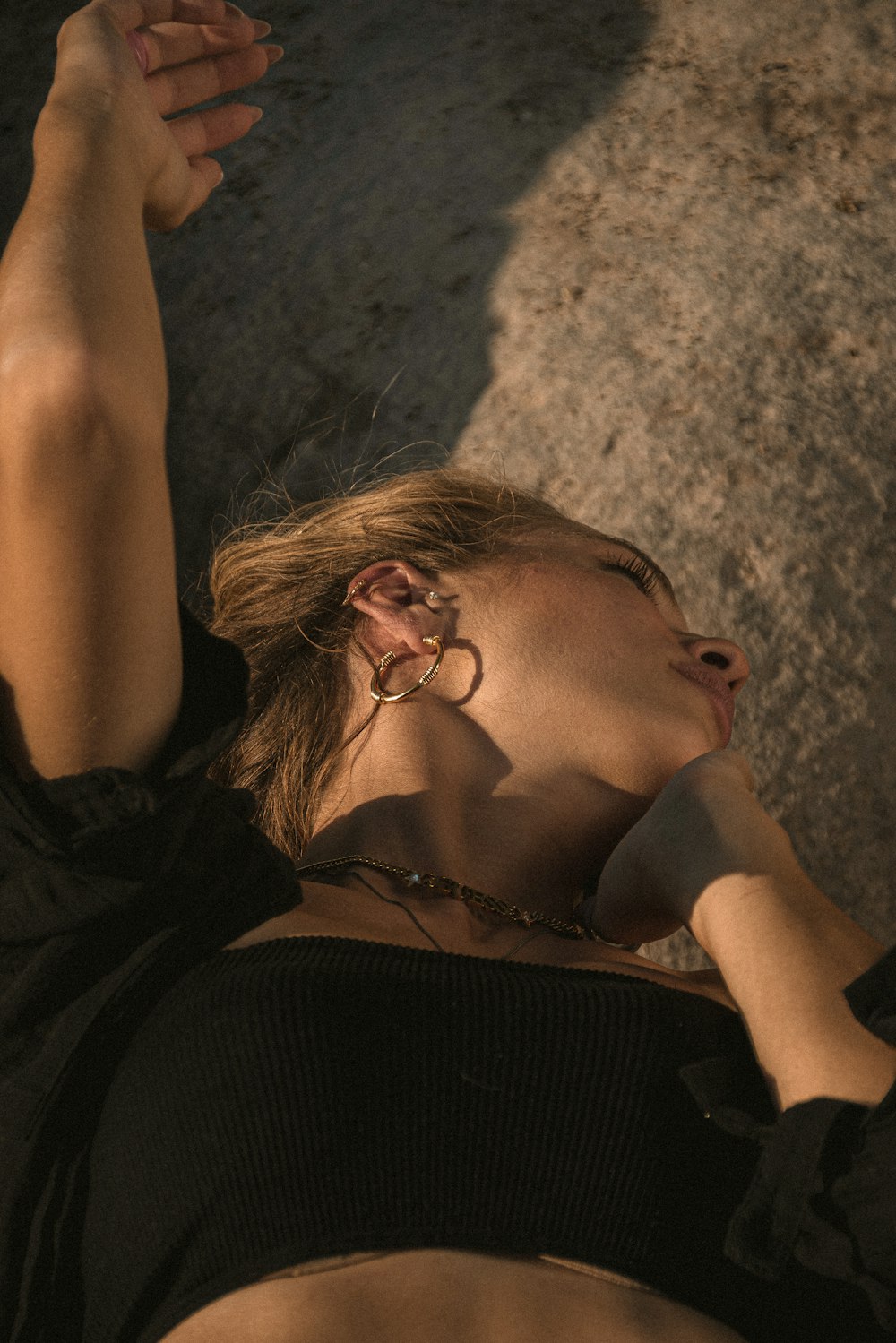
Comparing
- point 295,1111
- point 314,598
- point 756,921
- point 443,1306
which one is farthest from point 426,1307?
point 314,598

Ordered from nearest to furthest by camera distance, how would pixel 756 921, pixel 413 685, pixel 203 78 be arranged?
pixel 756 921 < pixel 203 78 < pixel 413 685

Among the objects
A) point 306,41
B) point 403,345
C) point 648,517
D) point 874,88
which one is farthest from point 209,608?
point 874,88

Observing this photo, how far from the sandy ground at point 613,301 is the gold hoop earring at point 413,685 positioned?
46 centimetres

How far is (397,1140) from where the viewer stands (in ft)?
2.53

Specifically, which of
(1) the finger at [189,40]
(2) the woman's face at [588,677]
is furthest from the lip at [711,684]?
(1) the finger at [189,40]

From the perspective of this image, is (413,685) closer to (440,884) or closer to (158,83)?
(440,884)

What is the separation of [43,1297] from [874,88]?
5.88ft

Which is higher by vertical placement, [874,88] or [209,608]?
[874,88]

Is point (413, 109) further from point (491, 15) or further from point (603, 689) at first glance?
point (603, 689)

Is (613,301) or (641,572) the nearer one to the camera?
(641,572)

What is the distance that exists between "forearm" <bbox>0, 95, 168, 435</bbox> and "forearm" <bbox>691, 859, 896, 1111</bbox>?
534 mm

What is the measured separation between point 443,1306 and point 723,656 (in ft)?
2.25

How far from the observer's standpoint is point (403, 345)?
1.69 metres

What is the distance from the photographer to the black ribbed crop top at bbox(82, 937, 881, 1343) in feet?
2.45
